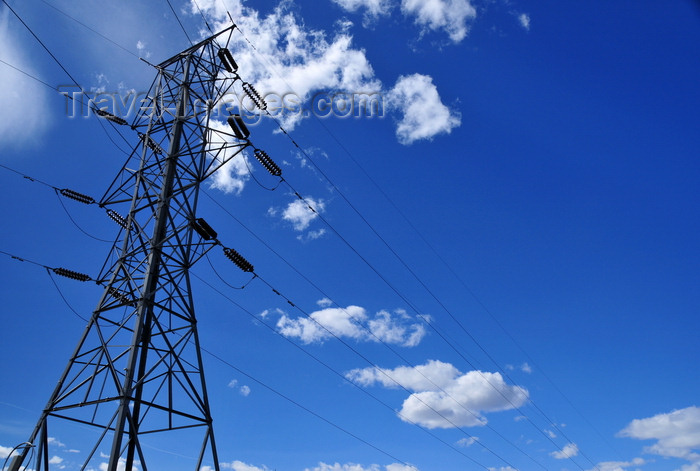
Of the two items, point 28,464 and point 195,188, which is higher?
point 195,188

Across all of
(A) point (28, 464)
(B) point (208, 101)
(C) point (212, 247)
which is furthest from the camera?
(B) point (208, 101)

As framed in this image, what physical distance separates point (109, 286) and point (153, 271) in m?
1.52

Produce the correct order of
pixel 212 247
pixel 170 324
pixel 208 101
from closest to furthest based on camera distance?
pixel 170 324 < pixel 212 247 < pixel 208 101

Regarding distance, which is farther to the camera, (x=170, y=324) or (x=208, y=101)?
(x=208, y=101)

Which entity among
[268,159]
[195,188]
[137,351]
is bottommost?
[137,351]

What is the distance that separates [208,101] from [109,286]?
32.3 ft

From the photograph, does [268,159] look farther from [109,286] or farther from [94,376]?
[94,376]

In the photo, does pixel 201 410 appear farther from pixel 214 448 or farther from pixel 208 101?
pixel 208 101

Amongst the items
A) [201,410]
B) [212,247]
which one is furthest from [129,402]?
[212,247]

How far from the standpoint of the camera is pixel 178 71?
22750mm

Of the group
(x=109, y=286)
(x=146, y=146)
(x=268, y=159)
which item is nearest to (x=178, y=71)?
(x=146, y=146)

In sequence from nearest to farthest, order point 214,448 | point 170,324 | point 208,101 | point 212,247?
point 214,448 < point 170,324 < point 212,247 < point 208,101

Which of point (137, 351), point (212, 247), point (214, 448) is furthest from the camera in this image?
point (212, 247)

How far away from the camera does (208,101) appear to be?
22203 mm
